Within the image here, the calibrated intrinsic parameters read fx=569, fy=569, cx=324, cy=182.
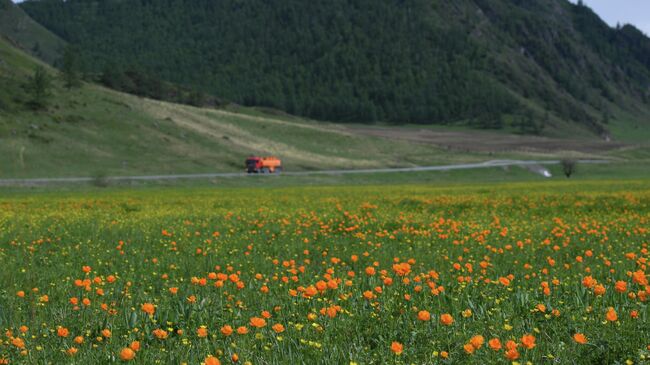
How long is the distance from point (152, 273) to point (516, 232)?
876 centimetres

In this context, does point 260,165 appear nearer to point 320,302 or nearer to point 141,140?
point 141,140

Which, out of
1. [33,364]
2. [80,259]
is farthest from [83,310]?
[80,259]

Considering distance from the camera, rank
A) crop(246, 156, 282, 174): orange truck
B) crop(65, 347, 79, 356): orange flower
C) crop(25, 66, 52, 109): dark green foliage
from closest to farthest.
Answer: crop(65, 347, 79, 356): orange flower < crop(246, 156, 282, 174): orange truck < crop(25, 66, 52, 109): dark green foliage

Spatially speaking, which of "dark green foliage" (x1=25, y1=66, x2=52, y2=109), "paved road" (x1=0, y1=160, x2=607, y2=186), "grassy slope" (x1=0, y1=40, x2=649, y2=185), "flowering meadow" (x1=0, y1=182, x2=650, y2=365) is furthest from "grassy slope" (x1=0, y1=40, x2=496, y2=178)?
"flowering meadow" (x1=0, y1=182, x2=650, y2=365)

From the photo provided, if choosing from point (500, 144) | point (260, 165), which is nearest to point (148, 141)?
point (260, 165)

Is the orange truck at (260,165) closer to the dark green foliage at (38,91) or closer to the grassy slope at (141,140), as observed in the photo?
the grassy slope at (141,140)

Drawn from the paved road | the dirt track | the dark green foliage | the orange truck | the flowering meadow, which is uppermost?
the dark green foliage

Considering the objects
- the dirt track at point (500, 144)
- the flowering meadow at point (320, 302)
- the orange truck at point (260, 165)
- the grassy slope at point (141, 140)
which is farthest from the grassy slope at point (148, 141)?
the flowering meadow at point (320, 302)

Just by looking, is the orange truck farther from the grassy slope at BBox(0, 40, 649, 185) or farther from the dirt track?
the dirt track

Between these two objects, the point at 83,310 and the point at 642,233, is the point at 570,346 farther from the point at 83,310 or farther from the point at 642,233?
the point at 642,233

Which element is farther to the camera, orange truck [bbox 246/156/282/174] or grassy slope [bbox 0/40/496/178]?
orange truck [bbox 246/156/282/174]

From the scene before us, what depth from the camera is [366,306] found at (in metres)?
6.44

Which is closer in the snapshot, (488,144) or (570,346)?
→ (570,346)

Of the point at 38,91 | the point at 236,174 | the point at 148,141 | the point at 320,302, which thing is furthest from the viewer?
the point at 148,141
